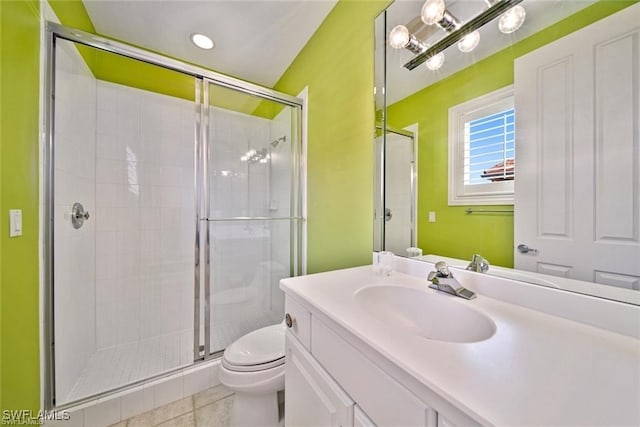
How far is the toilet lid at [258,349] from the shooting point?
3.77ft

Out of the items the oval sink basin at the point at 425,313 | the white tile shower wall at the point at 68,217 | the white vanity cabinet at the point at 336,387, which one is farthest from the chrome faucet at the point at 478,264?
the white tile shower wall at the point at 68,217

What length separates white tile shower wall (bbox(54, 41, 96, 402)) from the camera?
3.97 feet

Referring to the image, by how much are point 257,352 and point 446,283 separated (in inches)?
39.5

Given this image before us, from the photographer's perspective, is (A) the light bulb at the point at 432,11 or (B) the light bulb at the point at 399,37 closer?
(A) the light bulb at the point at 432,11

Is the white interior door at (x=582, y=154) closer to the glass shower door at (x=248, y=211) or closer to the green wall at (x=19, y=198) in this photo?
the glass shower door at (x=248, y=211)

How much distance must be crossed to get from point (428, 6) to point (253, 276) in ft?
6.87

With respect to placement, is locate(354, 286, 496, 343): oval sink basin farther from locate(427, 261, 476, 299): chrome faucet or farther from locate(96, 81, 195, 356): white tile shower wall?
locate(96, 81, 195, 356): white tile shower wall

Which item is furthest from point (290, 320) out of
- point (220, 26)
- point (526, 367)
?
point (220, 26)

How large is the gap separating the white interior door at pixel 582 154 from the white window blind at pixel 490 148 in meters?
0.03

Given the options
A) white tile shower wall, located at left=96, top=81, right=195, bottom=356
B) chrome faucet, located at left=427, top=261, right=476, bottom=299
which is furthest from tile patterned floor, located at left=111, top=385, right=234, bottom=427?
chrome faucet, located at left=427, top=261, right=476, bottom=299

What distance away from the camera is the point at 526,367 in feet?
1.36

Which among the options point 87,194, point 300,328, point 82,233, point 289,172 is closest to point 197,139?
point 289,172

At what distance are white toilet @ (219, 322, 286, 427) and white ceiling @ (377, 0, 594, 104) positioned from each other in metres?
1.44

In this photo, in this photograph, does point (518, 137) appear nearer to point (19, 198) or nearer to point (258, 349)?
point (258, 349)
